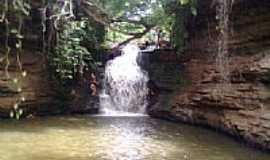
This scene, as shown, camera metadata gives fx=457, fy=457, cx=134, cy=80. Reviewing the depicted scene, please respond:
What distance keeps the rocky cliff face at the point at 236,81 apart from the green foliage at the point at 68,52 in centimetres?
269

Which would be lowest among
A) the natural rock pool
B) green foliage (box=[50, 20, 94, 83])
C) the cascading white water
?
the natural rock pool

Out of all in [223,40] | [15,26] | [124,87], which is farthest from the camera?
[124,87]

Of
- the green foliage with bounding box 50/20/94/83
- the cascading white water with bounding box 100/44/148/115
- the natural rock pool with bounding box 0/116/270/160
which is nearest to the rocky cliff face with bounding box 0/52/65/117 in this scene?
the green foliage with bounding box 50/20/94/83

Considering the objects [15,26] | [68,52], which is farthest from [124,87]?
[15,26]

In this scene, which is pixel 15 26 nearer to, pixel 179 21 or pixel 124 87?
pixel 179 21

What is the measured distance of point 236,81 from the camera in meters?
8.48

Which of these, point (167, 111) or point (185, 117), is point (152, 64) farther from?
point (185, 117)

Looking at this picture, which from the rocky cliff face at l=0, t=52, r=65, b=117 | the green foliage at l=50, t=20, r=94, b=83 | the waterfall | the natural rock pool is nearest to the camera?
the natural rock pool

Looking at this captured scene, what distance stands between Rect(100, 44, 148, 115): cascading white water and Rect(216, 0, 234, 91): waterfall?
4119 millimetres

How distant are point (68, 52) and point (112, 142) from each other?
4242 millimetres

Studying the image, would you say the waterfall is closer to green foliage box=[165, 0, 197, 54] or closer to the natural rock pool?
the natural rock pool

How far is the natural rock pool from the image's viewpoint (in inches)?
260

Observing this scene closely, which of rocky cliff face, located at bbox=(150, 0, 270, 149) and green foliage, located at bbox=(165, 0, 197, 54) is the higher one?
green foliage, located at bbox=(165, 0, 197, 54)


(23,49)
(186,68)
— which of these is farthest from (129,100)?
(23,49)
